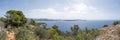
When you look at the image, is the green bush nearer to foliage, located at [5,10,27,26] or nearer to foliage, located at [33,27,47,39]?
foliage, located at [33,27,47,39]

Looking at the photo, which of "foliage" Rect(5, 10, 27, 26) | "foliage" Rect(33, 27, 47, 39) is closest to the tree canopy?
"foliage" Rect(5, 10, 27, 26)

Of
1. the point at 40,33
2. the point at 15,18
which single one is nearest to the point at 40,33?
the point at 40,33

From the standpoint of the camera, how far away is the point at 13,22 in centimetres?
3052

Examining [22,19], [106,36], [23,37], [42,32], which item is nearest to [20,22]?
[22,19]

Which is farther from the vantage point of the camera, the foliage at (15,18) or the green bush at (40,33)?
the green bush at (40,33)

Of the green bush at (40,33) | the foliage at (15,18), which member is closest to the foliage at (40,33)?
the green bush at (40,33)

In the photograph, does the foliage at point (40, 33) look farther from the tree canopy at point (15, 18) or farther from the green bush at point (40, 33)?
the tree canopy at point (15, 18)

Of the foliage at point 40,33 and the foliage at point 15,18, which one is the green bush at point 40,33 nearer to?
the foliage at point 40,33

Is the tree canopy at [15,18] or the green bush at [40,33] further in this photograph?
the green bush at [40,33]

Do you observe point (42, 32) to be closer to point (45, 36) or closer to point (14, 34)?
point (45, 36)

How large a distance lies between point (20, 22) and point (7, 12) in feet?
8.78

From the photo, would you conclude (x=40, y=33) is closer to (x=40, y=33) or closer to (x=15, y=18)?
(x=40, y=33)

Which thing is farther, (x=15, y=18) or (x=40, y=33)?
(x=40, y=33)

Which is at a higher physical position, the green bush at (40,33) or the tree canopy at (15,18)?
the tree canopy at (15,18)
